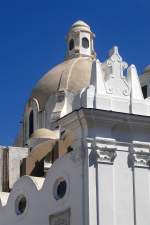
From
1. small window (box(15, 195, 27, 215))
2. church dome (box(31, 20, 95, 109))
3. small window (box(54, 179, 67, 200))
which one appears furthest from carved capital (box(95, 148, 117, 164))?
church dome (box(31, 20, 95, 109))

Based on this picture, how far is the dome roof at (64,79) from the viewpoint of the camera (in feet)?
143

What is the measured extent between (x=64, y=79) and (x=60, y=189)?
56.7 ft

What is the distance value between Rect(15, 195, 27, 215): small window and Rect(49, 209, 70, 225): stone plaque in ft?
8.22

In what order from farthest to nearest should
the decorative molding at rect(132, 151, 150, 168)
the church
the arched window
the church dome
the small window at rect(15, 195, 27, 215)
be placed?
the arched window
the church dome
the small window at rect(15, 195, 27, 215)
the decorative molding at rect(132, 151, 150, 168)
the church

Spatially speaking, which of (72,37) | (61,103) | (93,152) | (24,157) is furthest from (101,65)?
(72,37)

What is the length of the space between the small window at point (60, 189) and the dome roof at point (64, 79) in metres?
15.9

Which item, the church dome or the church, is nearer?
the church

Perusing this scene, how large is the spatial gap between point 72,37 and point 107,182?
24.6 m

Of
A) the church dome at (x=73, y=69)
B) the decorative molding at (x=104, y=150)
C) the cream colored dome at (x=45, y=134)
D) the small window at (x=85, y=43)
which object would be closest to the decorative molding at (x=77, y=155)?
the decorative molding at (x=104, y=150)

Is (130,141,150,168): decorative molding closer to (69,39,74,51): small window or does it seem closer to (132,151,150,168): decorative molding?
(132,151,150,168): decorative molding

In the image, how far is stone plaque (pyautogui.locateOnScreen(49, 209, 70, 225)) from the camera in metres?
26.4

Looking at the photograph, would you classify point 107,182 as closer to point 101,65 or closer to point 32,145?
point 101,65

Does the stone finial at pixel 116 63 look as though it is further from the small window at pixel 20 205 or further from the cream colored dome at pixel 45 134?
the cream colored dome at pixel 45 134

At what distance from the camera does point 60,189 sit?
27.3 meters
